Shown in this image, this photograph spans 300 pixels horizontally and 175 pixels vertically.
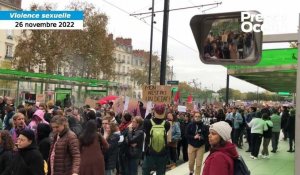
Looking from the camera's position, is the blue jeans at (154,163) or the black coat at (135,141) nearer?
the blue jeans at (154,163)

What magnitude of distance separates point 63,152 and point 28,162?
58 centimetres

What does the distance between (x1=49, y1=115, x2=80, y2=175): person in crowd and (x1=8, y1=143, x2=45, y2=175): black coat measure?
407mm

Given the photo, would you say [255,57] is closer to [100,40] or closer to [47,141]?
[47,141]

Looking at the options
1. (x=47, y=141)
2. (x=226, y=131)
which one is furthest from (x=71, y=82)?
(x=226, y=131)

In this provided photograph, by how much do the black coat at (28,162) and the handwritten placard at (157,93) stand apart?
8.29 metres

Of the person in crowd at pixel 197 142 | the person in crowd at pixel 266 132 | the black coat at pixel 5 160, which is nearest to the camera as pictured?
the black coat at pixel 5 160

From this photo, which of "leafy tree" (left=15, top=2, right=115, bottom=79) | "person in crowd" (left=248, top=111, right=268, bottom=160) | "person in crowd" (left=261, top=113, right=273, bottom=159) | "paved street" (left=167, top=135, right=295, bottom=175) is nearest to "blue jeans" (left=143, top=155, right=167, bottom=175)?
"paved street" (left=167, top=135, right=295, bottom=175)

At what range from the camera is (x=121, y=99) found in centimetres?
1767

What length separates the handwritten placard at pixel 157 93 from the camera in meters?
13.9

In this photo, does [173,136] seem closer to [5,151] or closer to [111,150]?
[111,150]

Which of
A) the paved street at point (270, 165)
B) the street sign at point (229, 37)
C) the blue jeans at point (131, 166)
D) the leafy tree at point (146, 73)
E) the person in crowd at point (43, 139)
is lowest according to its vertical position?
the paved street at point (270, 165)

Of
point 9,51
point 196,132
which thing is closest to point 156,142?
point 196,132

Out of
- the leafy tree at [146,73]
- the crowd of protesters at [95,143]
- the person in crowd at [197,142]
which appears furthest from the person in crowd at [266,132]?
the leafy tree at [146,73]

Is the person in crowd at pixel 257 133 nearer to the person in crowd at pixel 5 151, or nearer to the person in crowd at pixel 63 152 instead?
the person in crowd at pixel 63 152
